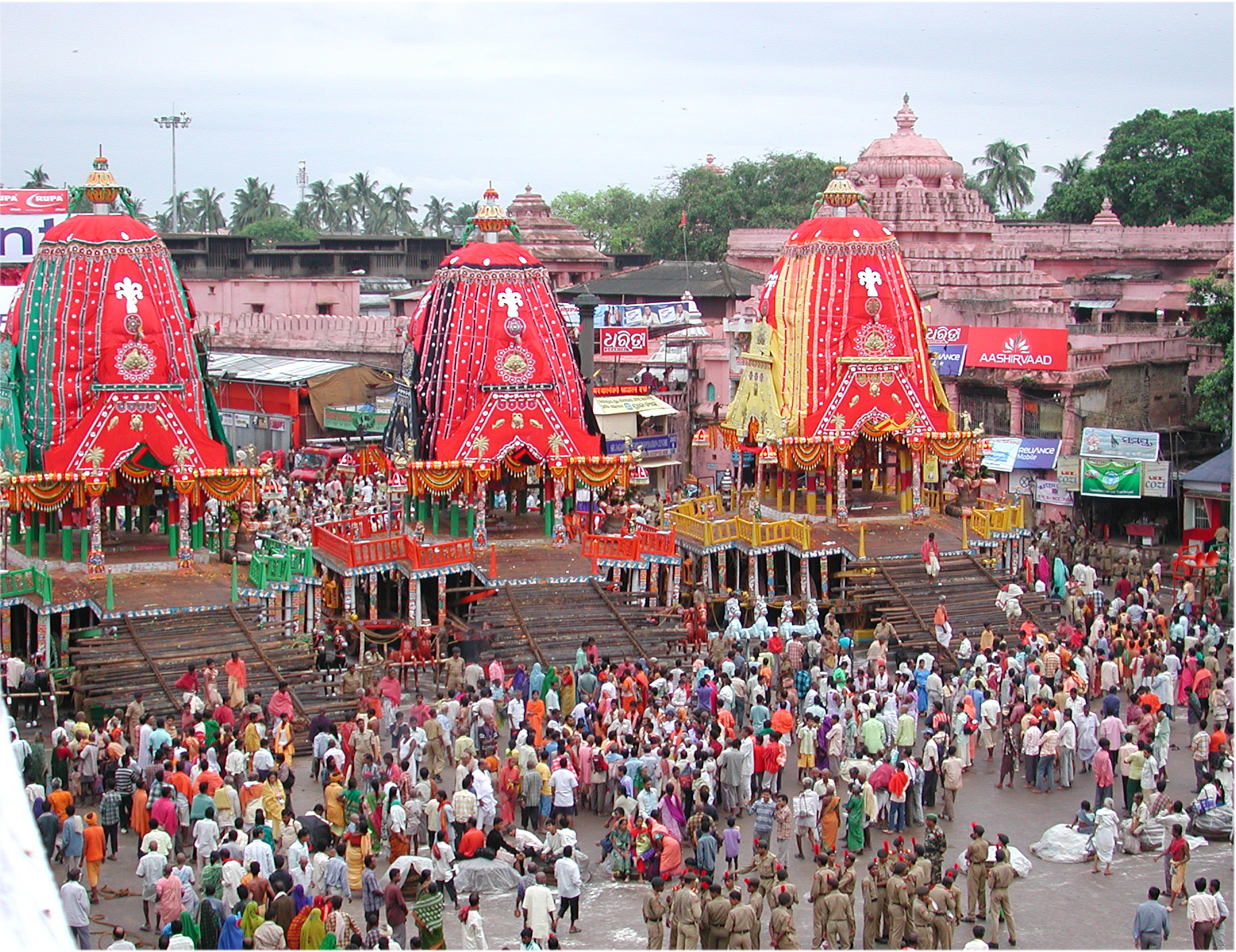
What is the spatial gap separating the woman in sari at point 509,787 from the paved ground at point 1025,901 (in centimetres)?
85

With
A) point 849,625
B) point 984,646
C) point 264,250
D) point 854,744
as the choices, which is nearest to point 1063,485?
point 849,625

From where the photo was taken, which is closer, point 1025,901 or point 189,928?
point 189,928

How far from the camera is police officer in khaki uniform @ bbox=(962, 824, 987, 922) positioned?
15812 millimetres

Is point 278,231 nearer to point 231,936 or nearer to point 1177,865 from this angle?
point 231,936

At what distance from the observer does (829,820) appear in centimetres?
1802

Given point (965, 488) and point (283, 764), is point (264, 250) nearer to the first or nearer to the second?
point (965, 488)

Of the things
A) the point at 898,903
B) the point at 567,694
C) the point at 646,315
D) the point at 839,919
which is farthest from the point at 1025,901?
the point at 646,315

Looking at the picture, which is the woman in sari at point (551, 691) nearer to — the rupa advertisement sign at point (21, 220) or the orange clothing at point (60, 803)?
the orange clothing at point (60, 803)

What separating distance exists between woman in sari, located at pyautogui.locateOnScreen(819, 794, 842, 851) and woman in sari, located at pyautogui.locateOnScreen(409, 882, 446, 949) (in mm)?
4721

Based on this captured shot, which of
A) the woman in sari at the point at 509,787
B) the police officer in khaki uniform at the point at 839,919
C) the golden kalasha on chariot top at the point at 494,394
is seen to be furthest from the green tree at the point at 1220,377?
the police officer in khaki uniform at the point at 839,919

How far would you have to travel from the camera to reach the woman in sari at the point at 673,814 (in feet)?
58.7

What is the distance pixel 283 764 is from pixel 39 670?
250 inches

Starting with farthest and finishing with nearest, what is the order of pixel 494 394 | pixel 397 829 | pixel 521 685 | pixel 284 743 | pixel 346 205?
pixel 346 205 < pixel 494 394 < pixel 521 685 < pixel 284 743 < pixel 397 829

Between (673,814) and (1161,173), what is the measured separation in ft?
162
